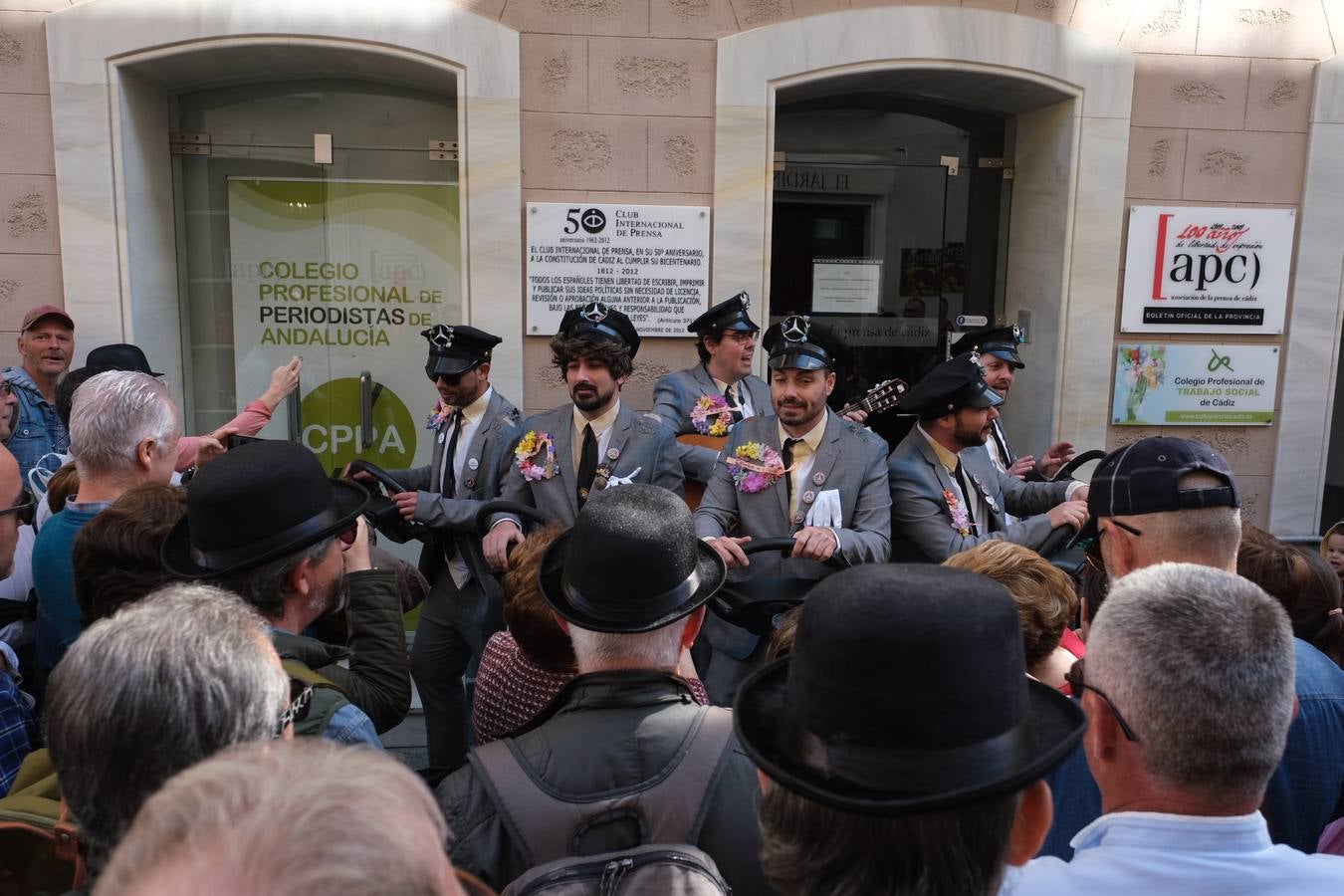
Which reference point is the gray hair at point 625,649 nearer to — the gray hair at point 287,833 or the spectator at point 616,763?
the spectator at point 616,763

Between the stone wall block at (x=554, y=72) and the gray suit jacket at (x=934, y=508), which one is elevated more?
the stone wall block at (x=554, y=72)

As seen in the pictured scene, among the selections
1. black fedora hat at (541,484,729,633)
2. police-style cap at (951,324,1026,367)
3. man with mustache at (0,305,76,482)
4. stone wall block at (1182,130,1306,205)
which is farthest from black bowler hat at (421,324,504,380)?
stone wall block at (1182,130,1306,205)

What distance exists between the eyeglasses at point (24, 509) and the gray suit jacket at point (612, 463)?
1.64 meters

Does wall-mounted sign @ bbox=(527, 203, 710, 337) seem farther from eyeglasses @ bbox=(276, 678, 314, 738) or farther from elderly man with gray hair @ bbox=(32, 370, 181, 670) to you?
eyeglasses @ bbox=(276, 678, 314, 738)

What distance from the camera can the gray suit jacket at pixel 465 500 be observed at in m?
4.04

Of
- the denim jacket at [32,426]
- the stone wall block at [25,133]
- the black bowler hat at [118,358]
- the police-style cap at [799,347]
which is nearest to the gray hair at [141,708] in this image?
the police-style cap at [799,347]

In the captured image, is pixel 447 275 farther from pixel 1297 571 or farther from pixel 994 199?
pixel 1297 571

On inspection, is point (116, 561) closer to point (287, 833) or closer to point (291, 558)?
point (291, 558)

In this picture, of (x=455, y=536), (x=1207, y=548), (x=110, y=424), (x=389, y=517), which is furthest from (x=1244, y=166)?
(x=110, y=424)

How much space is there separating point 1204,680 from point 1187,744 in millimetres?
100

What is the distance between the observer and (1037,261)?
19.9 ft

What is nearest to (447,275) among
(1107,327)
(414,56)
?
(414,56)

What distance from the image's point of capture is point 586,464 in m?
4.07

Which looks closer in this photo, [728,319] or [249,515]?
[249,515]
